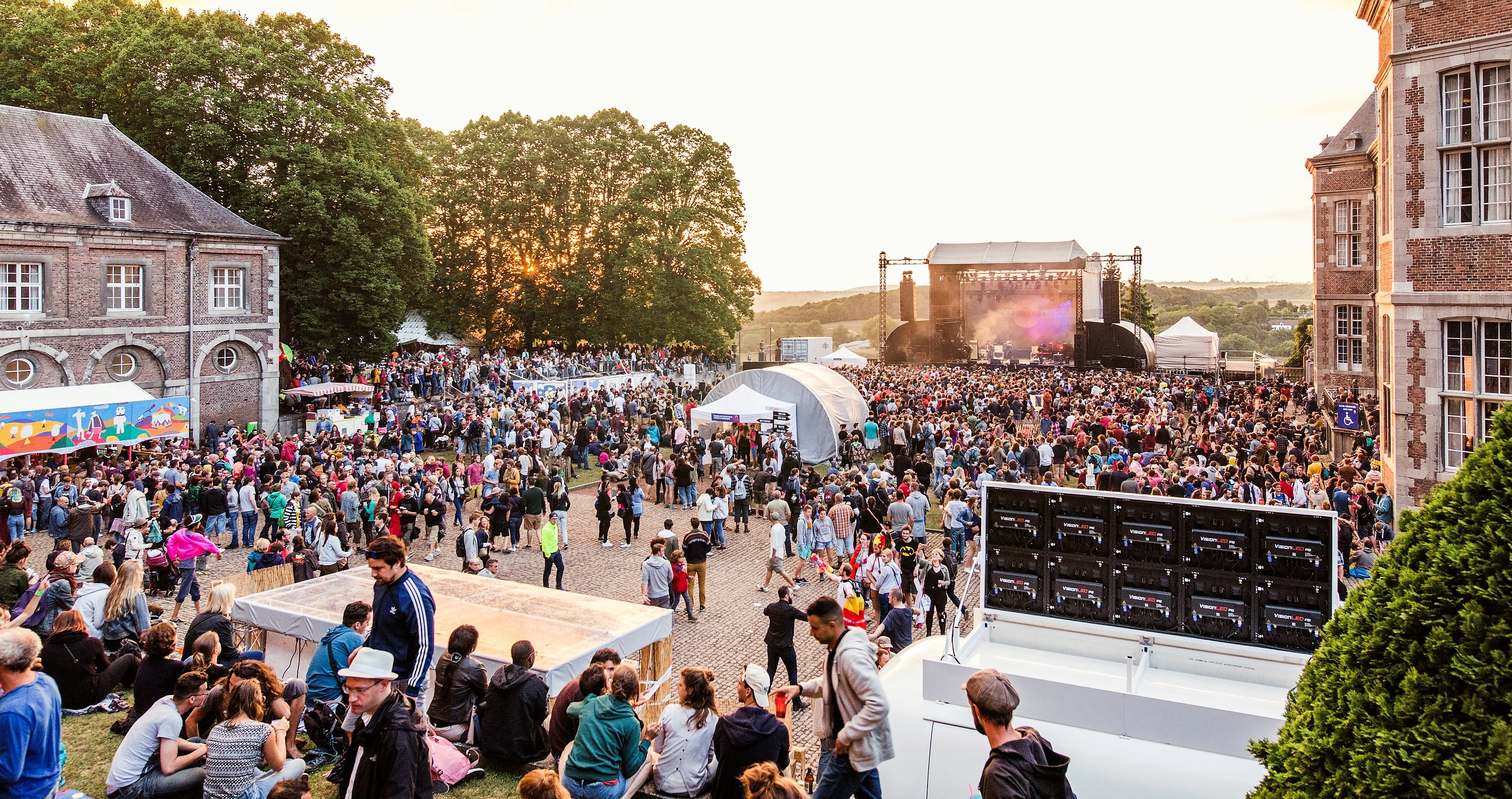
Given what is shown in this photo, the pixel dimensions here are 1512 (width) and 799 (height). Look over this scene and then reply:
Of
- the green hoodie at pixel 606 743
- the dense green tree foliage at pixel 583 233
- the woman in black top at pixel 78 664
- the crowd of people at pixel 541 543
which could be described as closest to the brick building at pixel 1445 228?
the crowd of people at pixel 541 543

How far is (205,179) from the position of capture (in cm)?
3159

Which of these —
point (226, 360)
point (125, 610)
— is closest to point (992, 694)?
point (125, 610)

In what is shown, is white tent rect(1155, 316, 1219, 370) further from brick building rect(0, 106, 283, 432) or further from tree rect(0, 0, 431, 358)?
brick building rect(0, 106, 283, 432)

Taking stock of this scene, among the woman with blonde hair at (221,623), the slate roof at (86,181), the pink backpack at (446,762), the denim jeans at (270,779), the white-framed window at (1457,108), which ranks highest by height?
the slate roof at (86,181)

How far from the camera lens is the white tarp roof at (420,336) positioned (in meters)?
47.4

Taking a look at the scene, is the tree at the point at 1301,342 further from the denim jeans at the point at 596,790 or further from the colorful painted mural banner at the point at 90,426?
the denim jeans at the point at 596,790

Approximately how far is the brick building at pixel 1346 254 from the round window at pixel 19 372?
124ft

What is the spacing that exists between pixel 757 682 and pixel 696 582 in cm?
760

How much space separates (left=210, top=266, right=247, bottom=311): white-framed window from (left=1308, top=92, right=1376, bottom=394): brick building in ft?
114

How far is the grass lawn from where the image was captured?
6562 millimetres

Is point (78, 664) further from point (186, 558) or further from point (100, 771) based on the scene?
point (186, 558)

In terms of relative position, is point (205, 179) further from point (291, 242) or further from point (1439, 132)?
point (1439, 132)

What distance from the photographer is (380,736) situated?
14.8 feet

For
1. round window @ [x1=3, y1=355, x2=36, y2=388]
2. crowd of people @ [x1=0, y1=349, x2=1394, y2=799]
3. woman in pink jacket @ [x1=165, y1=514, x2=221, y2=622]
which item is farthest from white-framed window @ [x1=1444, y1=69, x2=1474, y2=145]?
round window @ [x1=3, y1=355, x2=36, y2=388]
